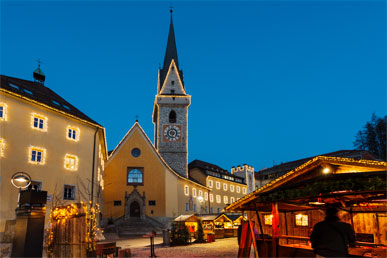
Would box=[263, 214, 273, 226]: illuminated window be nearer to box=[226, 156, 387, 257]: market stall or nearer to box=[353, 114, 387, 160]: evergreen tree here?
box=[226, 156, 387, 257]: market stall

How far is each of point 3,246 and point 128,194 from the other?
22.7 m

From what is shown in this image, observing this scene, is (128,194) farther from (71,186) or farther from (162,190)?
(71,186)

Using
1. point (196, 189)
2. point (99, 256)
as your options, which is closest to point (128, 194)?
point (196, 189)

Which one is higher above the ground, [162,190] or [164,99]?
[164,99]

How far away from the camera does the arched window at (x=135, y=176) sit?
42406 millimetres

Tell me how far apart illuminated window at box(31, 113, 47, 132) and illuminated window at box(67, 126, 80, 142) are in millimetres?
2450

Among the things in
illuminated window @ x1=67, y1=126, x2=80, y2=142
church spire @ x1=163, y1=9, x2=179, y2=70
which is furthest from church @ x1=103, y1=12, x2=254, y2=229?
church spire @ x1=163, y1=9, x2=179, y2=70

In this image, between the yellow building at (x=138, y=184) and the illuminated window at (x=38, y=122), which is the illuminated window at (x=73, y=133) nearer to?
the illuminated window at (x=38, y=122)

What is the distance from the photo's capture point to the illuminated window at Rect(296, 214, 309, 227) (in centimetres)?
1612

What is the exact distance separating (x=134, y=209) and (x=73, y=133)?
1708cm

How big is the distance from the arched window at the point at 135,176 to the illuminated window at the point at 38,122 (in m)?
18.5

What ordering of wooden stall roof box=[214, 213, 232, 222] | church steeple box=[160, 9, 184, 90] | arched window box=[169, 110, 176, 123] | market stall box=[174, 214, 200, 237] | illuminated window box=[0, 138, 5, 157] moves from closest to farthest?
illuminated window box=[0, 138, 5, 157]
market stall box=[174, 214, 200, 237]
wooden stall roof box=[214, 213, 232, 222]
arched window box=[169, 110, 176, 123]
church steeple box=[160, 9, 184, 90]

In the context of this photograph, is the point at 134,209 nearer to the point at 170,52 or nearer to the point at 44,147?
the point at 44,147

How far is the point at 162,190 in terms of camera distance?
4250 cm
